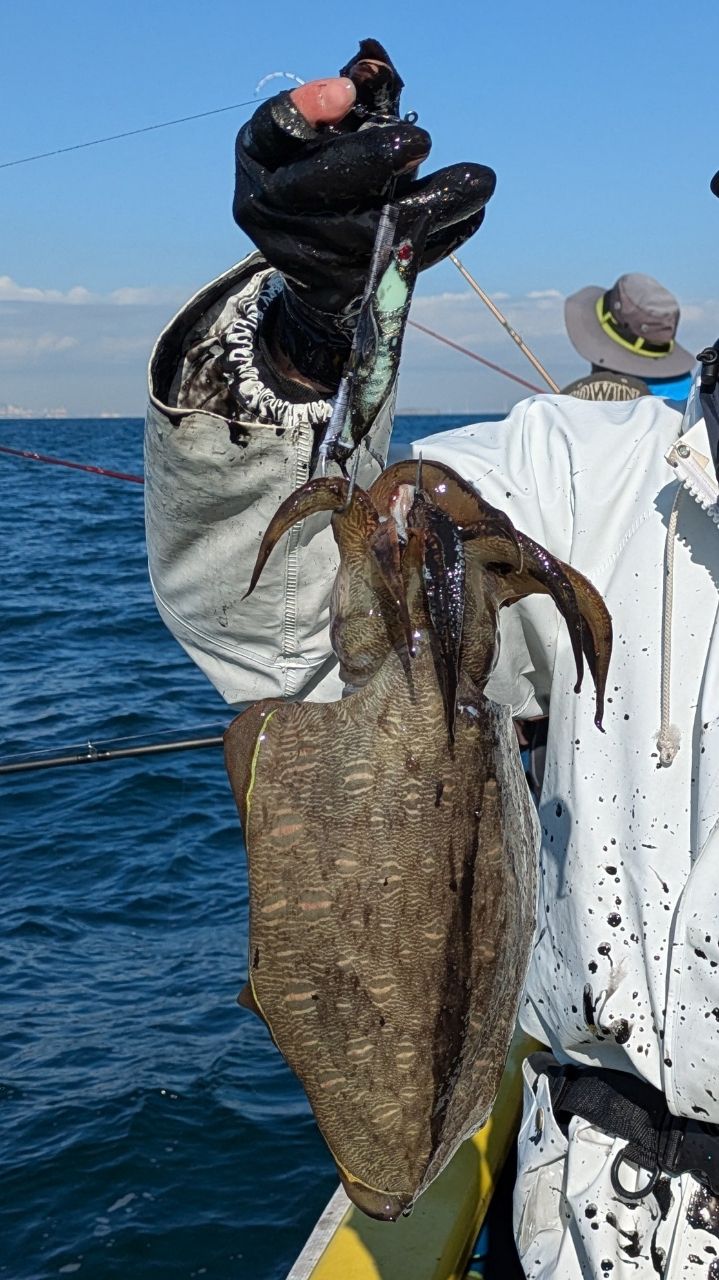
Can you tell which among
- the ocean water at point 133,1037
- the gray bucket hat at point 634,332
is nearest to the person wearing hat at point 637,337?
the gray bucket hat at point 634,332

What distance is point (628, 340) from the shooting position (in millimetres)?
7602

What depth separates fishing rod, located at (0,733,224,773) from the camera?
5.26m

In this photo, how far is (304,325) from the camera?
2.25 metres

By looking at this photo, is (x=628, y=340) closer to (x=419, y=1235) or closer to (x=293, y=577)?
(x=419, y=1235)

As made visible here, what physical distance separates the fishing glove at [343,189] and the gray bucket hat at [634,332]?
18.5 feet

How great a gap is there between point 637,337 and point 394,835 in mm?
6458

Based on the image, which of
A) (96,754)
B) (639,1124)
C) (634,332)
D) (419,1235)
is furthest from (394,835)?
(634,332)

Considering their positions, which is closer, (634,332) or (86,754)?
(86,754)

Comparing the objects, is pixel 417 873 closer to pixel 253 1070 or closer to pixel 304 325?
pixel 304 325

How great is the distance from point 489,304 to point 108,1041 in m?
4.82

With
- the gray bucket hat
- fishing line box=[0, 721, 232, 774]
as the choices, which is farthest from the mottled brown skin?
the gray bucket hat

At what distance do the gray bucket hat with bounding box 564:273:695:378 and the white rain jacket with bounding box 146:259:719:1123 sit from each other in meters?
5.30

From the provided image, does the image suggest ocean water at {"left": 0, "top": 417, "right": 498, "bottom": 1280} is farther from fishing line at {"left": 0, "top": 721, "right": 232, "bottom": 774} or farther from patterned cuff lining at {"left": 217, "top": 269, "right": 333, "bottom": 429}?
patterned cuff lining at {"left": 217, "top": 269, "right": 333, "bottom": 429}

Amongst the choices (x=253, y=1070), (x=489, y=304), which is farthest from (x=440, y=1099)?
(x=489, y=304)
